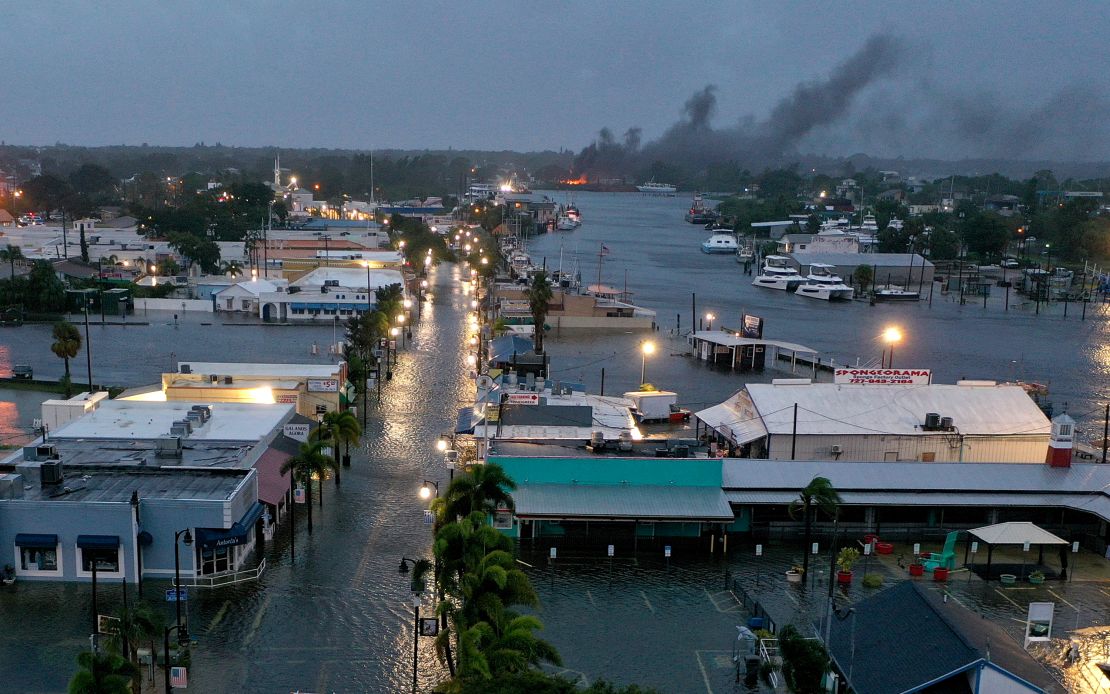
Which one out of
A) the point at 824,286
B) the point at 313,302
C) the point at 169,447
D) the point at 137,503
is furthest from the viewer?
the point at 824,286

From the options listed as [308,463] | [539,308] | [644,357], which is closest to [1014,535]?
[308,463]

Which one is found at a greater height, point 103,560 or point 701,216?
point 701,216

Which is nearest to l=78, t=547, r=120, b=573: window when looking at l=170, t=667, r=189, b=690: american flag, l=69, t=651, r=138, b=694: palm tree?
l=170, t=667, r=189, b=690: american flag

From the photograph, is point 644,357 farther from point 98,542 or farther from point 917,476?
point 98,542

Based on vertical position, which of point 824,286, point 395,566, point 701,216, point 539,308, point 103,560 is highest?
point 701,216

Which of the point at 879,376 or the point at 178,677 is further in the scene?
the point at 879,376

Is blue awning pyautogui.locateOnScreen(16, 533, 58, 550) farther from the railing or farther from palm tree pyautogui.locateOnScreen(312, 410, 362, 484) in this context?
palm tree pyautogui.locateOnScreen(312, 410, 362, 484)
